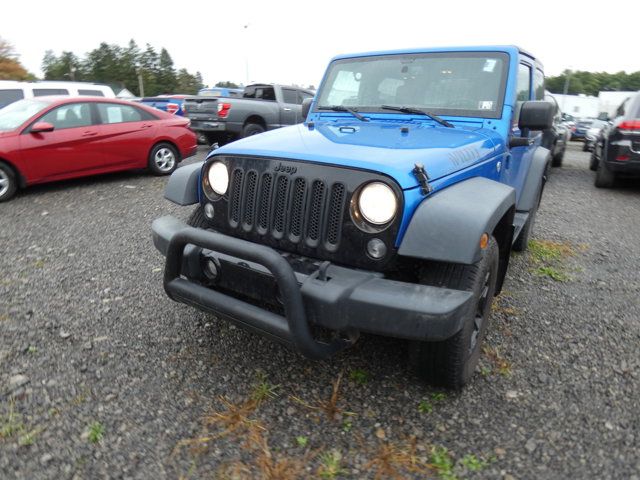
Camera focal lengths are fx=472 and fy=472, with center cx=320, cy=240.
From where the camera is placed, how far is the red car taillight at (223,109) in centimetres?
1088

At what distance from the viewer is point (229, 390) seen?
2.60m

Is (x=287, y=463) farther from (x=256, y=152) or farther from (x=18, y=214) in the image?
(x=18, y=214)

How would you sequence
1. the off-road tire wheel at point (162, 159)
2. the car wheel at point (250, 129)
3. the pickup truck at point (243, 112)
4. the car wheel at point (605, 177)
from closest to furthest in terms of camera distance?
the off-road tire wheel at point (162, 159)
the car wheel at point (605, 177)
the pickup truck at point (243, 112)
the car wheel at point (250, 129)

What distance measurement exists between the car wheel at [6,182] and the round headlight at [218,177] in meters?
5.19

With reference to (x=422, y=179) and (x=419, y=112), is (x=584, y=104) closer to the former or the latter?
(x=419, y=112)

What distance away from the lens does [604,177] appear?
846cm

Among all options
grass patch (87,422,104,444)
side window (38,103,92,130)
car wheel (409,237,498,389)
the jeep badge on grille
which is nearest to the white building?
side window (38,103,92,130)

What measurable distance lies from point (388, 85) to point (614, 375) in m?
2.48

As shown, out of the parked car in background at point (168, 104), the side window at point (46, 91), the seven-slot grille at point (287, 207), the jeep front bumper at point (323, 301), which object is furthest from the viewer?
the parked car in background at point (168, 104)

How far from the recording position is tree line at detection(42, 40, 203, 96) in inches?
2621

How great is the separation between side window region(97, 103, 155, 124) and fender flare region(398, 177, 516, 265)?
673 centimetres

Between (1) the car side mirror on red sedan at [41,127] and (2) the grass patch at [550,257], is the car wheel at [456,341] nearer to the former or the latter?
(2) the grass patch at [550,257]

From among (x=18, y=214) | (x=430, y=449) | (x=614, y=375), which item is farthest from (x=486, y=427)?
(x=18, y=214)

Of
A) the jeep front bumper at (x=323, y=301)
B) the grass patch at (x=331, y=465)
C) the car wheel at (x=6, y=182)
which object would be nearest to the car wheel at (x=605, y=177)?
the jeep front bumper at (x=323, y=301)
